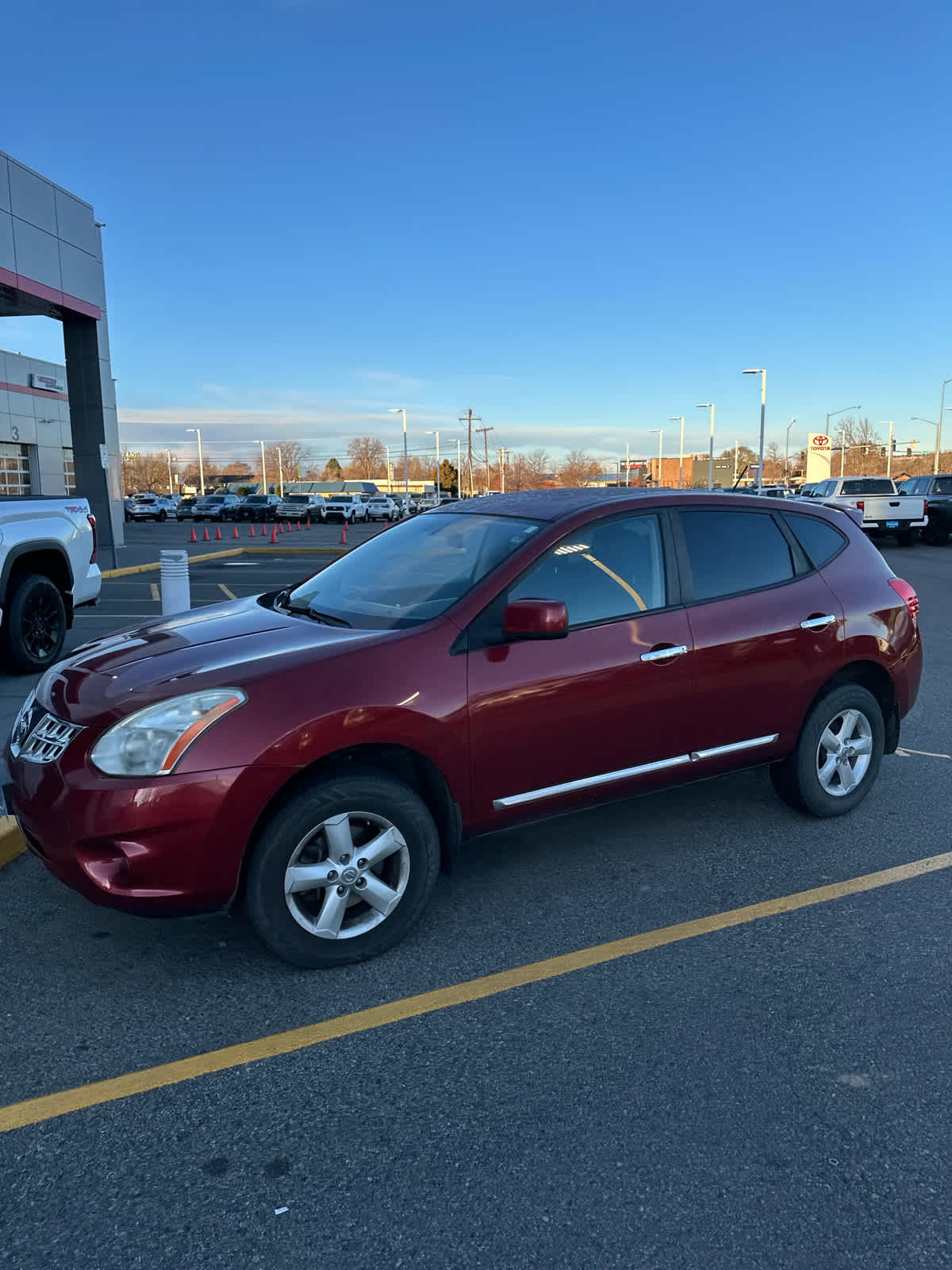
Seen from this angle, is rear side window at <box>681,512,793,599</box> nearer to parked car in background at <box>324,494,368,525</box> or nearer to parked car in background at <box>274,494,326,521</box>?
parked car in background at <box>324,494,368,525</box>

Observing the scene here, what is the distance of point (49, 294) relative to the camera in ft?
63.6

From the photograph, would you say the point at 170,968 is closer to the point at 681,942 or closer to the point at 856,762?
the point at 681,942

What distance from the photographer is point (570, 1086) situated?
107 inches

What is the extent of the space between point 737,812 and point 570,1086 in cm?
256

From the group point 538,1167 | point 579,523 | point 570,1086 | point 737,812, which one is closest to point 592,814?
point 737,812

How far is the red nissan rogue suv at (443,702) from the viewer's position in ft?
10.2

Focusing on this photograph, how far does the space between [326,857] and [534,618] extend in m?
1.15

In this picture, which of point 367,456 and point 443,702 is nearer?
point 443,702

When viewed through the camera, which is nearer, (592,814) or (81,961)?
(81,961)

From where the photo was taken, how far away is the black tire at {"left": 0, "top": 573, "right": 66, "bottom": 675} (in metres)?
7.81

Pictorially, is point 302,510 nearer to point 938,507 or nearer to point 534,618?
point 938,507

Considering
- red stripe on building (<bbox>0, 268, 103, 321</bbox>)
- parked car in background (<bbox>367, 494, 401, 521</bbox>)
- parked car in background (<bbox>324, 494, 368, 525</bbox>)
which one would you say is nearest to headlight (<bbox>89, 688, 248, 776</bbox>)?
red stripe on building (<bbox>0, 268, 103, 321</bbox>)

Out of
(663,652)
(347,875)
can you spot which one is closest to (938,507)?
(663,652)

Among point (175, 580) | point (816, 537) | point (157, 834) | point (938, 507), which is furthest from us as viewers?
point (938, 507)
